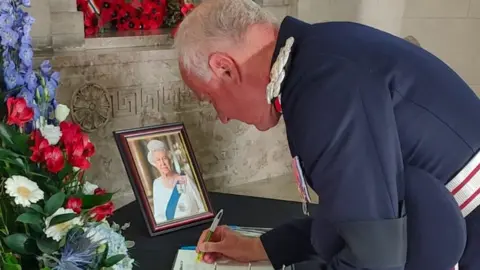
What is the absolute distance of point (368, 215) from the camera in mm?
873

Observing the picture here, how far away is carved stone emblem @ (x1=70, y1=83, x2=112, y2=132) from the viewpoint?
150cm

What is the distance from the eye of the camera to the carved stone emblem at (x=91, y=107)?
150 centimetres

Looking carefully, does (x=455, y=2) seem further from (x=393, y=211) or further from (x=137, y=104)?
(x=393, y=211)

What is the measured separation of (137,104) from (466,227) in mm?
924

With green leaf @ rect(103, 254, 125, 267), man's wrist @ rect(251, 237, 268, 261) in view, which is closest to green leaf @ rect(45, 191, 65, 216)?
green leaf @ rect(103, 254, 125, 267)

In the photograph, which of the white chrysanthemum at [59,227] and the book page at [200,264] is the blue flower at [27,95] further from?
the book page at [200,264]

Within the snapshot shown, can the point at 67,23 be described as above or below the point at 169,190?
above

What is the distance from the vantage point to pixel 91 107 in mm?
1527

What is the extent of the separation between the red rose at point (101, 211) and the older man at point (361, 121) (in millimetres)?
281

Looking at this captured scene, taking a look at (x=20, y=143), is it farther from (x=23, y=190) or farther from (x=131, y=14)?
(x=131, y=14)

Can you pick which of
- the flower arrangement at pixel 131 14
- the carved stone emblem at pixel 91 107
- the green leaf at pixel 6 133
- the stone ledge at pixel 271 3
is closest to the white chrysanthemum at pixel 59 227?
the green leaf at pixel 6 133

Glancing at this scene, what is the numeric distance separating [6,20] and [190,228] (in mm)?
730

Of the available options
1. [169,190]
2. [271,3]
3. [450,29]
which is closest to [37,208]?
[169,190]

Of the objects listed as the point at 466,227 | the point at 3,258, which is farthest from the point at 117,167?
the point at 466,227
